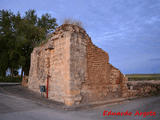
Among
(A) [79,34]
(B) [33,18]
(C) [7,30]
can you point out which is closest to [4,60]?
(C) [7,30]

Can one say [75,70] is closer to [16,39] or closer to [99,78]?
[99,78]

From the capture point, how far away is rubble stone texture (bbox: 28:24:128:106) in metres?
7.49

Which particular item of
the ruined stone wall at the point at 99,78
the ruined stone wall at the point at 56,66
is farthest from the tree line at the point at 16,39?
the ruined stone wall at the point at 99,78

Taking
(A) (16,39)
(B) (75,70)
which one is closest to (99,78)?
(B) (75,70)

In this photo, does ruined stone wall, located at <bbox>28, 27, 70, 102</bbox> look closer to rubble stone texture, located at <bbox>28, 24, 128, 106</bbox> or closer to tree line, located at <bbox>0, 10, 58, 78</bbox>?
rubble stone texture, located at <bbox>28, 24, 128, 106</bbox>

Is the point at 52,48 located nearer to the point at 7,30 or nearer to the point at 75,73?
the point at 75,73

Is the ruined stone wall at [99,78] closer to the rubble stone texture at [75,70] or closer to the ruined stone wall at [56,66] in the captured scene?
the rubble stone texture at [75,70]

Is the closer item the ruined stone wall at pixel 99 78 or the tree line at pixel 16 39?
the ruined stone wall at pixel 99 78

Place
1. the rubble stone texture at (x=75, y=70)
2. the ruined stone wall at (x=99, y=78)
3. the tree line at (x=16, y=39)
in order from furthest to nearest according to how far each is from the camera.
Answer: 1. the tree line at (x=16, y=39)
2. the ruined stone wall at (x=99, y=78)
3. the rubble stone texture at (x=75, y=70)

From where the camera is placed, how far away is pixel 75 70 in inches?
302

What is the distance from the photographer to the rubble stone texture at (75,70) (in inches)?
295

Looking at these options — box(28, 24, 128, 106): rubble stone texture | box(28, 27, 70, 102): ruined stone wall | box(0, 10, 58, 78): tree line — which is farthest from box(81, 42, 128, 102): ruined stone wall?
box(0, 10, 58, 78): tree line

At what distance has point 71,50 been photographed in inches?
299

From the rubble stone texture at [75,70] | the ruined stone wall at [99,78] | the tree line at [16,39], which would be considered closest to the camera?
the rubble stone texture at [75,70]
